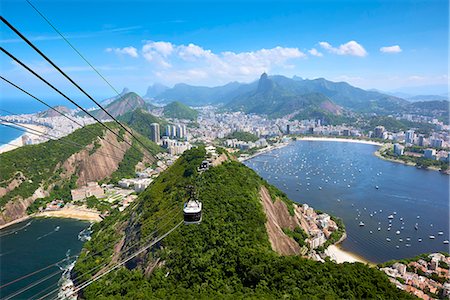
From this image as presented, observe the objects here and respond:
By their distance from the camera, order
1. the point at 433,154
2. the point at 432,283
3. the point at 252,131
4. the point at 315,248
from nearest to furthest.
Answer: the point at 432,283 < the point at 315,248 < the point at 433,154 < the point at 252,131

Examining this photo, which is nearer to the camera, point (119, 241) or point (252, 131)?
point (119, 241)

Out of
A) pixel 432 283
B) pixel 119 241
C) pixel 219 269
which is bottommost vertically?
pixel 432 283

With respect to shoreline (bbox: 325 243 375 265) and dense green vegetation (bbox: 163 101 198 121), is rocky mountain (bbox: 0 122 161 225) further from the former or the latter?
dense green vegetation (bbox: 163 101 198 121)

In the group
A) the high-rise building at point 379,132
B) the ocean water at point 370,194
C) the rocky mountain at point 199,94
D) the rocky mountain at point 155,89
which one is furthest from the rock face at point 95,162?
the rocky mountain at point 155,89

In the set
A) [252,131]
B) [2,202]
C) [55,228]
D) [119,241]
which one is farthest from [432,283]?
[252,131]

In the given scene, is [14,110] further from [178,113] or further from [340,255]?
[340,255]

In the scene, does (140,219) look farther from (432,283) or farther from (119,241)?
(432,283)
